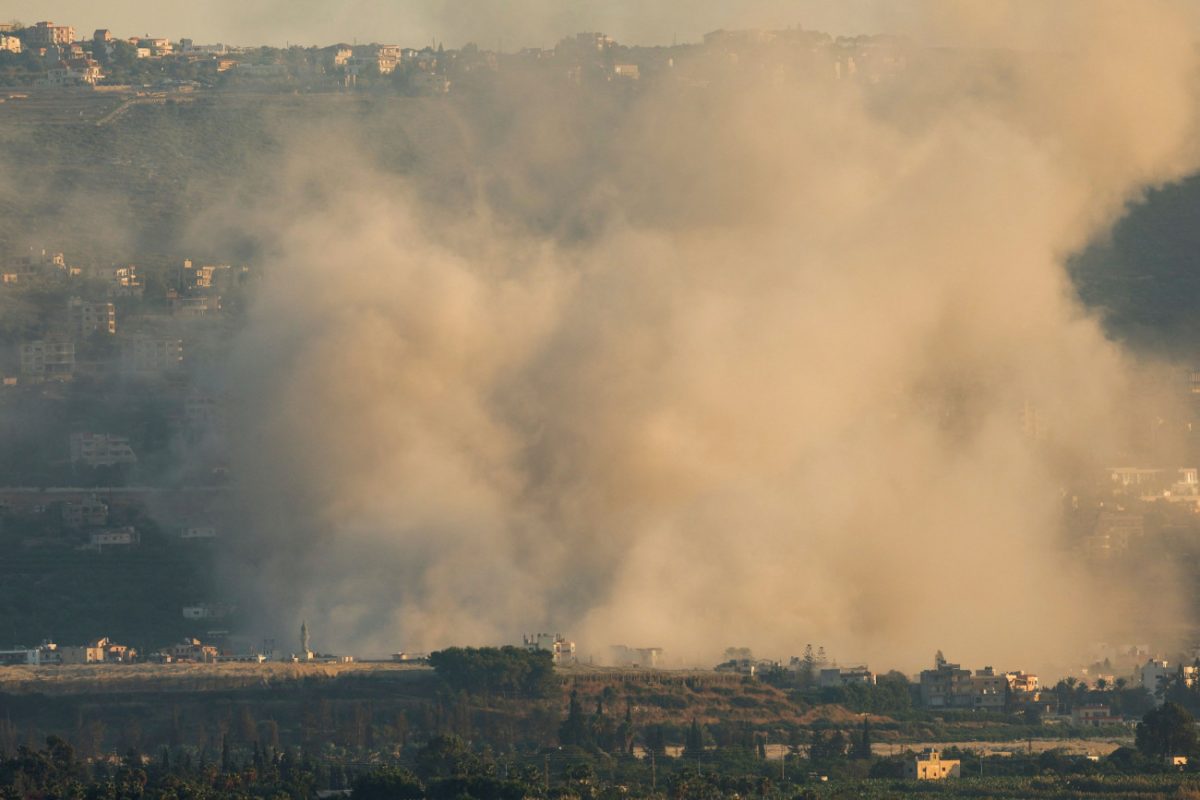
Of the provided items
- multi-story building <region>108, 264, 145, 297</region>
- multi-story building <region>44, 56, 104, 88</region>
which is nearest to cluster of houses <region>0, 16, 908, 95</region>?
multi-story building <region>44, 56, 104, 88</region>

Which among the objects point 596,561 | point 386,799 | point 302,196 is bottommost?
point 386,799

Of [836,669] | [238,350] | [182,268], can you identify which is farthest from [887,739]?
[182,268]

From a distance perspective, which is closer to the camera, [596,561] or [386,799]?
[386,799]

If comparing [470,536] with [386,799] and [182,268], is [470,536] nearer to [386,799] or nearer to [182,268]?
[386,799]

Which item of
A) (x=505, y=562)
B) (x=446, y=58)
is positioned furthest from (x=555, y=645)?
(x=446, y=58)

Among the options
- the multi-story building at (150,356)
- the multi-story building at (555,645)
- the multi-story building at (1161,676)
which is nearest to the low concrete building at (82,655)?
the multi-story building at (555,645)

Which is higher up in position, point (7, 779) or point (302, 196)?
point (302, 196)

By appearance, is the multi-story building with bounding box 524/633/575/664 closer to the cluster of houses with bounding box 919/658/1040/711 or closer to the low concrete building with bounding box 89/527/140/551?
the cluster of houses with bounding box 919/658/1040/711
